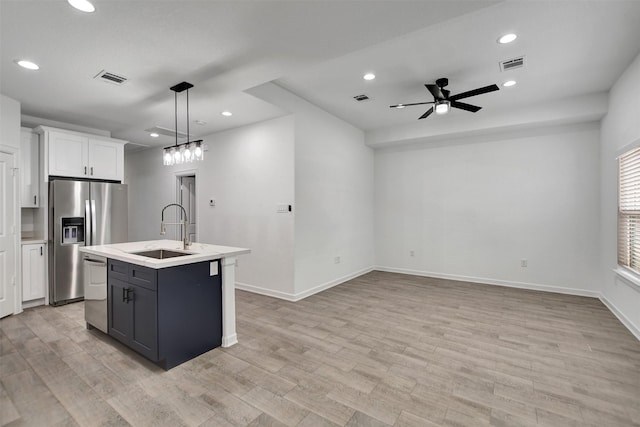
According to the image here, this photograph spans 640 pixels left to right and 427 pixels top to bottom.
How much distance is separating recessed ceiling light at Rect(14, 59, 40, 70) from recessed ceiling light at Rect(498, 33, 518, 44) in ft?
14.7

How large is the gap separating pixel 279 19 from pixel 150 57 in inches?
54.0

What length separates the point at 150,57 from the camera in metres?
2.74

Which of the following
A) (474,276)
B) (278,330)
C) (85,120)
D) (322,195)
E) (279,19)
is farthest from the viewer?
(474,276)

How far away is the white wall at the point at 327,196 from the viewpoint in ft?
14.6

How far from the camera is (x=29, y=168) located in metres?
4.27

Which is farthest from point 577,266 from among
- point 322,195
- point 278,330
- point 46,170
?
point 46,170

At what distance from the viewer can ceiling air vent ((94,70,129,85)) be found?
307 centimetres

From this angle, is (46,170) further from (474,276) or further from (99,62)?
(474,276)

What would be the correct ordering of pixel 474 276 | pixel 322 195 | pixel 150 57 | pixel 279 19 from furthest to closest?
1. pixel 474 276
2. pixel 322 195
3. pixel 150 57
4. pixel 279 19

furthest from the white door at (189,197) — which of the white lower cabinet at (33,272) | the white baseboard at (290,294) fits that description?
the white lower cabinet at (33,272)

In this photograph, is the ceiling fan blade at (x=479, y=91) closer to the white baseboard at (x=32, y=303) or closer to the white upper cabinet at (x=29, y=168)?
the white upper cabinet at (x=29, y=168)

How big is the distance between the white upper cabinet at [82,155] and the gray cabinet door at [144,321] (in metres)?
3.02

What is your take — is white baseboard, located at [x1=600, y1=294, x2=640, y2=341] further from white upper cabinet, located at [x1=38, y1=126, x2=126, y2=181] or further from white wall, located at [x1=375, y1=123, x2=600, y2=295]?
white upper cabinet, located at [x1=38, y1=126, x2=126, y2=181]

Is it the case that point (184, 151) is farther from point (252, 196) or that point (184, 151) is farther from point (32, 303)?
point (32, 303)
